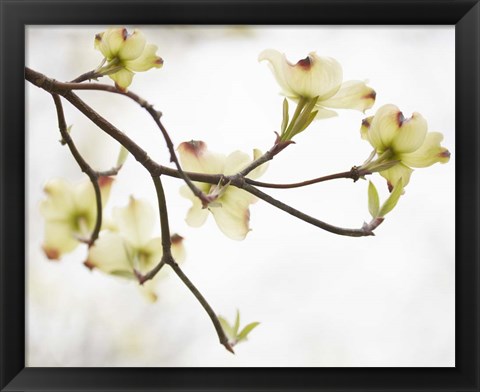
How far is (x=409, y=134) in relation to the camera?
504mm

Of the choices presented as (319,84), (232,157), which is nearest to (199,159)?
(232,157)

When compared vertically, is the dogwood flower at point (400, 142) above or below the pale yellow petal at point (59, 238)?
above

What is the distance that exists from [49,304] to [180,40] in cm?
34

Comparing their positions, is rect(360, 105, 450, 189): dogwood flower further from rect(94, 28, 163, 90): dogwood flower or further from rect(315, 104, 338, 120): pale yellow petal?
rect(94, 28, 163, 90): dogwood flower

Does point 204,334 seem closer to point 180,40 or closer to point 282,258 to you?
point 282,258

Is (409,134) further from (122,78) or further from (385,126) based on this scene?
(122,78)

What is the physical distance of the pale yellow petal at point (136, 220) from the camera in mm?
539

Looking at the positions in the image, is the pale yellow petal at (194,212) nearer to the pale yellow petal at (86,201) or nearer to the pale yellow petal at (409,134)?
the pale yellow petal at (86,201)

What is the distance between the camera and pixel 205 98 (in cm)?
61

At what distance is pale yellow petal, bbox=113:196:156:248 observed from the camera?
0.54 m

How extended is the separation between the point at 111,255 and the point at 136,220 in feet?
0.15
